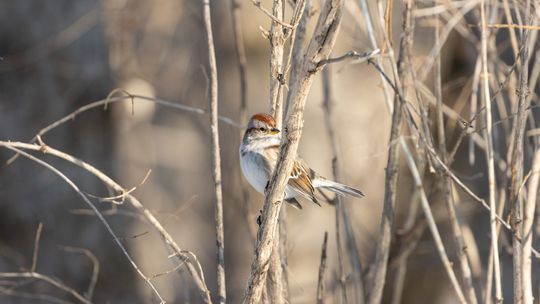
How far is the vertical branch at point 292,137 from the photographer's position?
1.91 metres

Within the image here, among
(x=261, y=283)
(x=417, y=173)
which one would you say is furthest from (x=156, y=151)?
(x=261, y=283)

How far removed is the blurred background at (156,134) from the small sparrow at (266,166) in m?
1.12

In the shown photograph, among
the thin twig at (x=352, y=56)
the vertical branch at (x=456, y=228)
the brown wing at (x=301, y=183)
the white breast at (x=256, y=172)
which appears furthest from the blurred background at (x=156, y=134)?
the thin twig at (x=352, y=56)

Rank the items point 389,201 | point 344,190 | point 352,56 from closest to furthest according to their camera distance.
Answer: point 352,56 → point 389,201 → point 344,190

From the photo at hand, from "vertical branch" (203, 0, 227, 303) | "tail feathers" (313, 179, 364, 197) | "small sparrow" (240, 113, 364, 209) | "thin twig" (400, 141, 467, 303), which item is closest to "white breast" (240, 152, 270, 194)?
"small sparrow" (240, 113, 364, 209)

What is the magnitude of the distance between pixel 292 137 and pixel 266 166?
160 cm

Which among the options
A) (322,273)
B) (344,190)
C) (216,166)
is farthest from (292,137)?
(344,190)

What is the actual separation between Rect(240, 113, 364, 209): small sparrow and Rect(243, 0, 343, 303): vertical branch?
3.77 ft

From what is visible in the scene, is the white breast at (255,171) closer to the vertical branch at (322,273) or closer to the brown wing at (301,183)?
the brown wing at (301,183)

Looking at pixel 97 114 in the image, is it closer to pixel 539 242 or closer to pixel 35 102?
pixel 35 102

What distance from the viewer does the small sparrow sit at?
136 inches

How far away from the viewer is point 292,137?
2.02m

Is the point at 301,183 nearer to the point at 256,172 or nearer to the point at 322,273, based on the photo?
the point at 256,172

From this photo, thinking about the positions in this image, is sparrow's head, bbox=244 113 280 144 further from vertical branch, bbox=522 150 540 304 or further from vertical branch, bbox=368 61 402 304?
vertical branch, bbox=522 150 540 304
